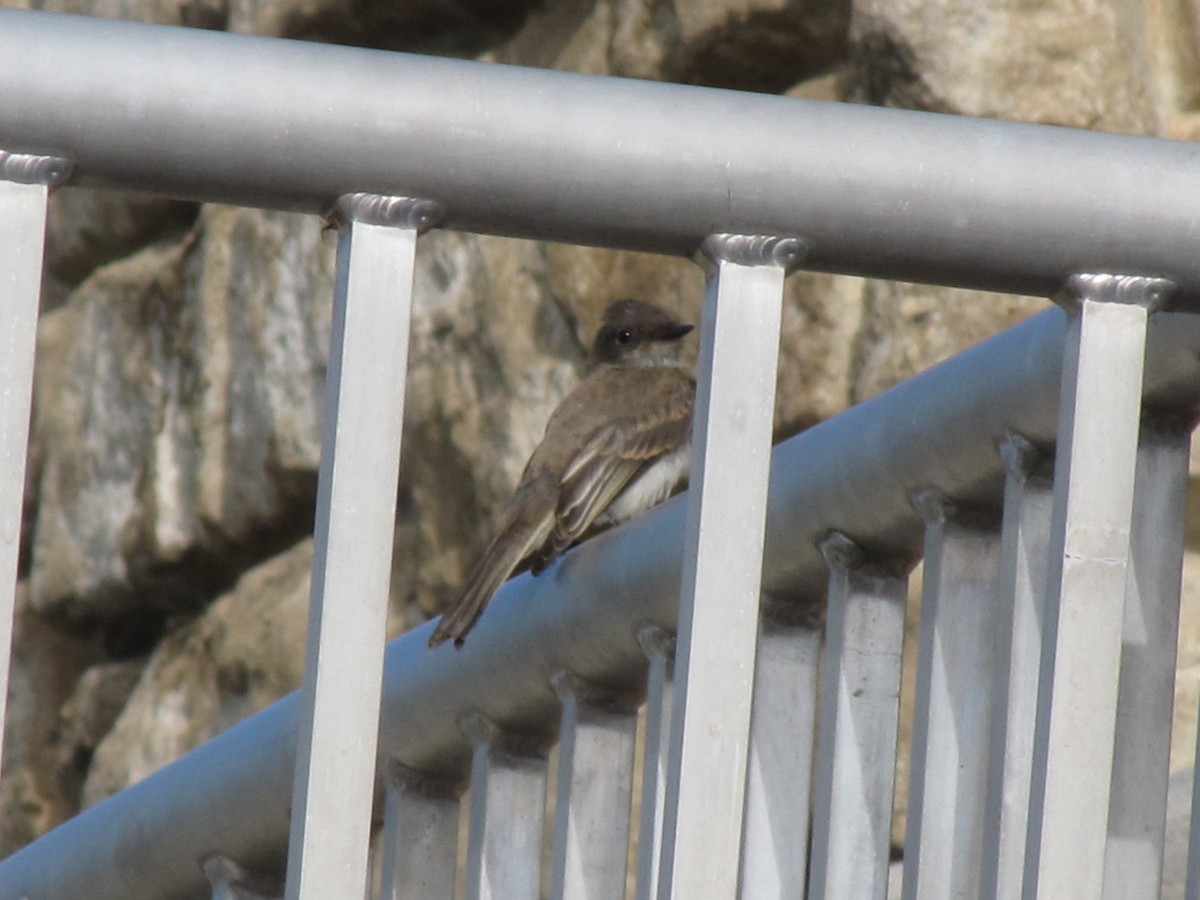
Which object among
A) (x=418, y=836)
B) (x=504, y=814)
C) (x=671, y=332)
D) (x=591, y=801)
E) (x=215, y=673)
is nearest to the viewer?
(x=591, y=801)

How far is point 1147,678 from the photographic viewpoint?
55.2 inches

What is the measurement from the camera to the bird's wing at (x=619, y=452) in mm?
4742

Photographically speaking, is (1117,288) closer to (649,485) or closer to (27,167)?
(27,167)

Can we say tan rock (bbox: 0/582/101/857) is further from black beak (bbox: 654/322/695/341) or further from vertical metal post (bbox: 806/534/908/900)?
vertical metal post (bbox: 806/534/908/900)

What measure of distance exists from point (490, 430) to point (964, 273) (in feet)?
16.4

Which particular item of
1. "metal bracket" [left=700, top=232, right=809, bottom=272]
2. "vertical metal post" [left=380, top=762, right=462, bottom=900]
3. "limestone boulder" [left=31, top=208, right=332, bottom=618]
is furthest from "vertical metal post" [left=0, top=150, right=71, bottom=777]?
"limestone boulder" [left=31, top=208, right=332, bottom=618]

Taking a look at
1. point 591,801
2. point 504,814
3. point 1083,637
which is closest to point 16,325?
point 1083,637

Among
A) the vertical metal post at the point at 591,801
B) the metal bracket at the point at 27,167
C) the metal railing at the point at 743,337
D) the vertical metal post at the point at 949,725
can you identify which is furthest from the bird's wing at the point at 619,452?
the metal bracket at the point at 27,167

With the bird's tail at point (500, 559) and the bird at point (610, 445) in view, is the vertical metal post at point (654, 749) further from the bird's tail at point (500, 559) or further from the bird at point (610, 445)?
the bird at point (610, 445)

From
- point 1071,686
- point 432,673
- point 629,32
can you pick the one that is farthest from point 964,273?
point 629,32

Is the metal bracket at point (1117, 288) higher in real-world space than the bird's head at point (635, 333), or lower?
lower

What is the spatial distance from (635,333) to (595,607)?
3.53m

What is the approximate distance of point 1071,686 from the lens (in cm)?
123

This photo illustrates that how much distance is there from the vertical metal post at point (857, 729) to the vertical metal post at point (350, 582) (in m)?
0.49
